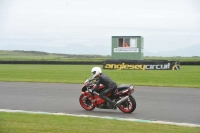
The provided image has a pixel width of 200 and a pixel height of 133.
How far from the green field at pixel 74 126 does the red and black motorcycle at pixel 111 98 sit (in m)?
1.82

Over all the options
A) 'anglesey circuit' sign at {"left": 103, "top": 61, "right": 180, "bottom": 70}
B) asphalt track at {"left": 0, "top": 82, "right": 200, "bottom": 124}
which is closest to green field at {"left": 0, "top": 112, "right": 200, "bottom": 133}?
asphalt track at {"left": 0, "top": 82, "right": 200, "bottom": 124}

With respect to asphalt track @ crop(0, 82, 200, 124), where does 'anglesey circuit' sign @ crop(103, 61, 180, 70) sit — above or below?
above

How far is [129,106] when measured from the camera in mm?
11492

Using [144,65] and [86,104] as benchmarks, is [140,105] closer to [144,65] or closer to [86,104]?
[86,104]

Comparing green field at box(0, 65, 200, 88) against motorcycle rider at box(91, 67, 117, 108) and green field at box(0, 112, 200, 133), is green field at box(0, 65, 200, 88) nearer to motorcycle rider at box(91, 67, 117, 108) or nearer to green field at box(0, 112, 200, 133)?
motorcycle rider at box(91, 67, 117, 108)

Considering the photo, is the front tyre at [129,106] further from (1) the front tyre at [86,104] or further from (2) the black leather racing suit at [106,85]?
(1) the front tyre at [86,104]

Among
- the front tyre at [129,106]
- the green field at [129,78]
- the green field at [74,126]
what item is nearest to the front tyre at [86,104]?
the front tyre at [129,106]

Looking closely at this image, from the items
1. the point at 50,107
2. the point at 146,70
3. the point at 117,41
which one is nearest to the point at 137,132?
the point at 50,107

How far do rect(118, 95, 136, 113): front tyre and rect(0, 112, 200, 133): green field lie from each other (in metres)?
1.81

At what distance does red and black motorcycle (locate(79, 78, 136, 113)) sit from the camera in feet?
37.6

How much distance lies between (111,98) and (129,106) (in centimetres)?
68

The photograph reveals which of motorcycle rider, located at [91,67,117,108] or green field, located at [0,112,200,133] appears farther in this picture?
motorcycle rider, located at [91,67,117,108]

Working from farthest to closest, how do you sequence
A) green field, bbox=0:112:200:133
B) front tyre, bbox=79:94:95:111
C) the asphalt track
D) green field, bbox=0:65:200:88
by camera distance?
1. green field, bbox=0:65:200:88
2. front tyre, bbox=79:94:95:111
3. the asphalt track
4. green field, bbox=0:112:200:133

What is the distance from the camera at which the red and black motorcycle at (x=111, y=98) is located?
37.6 feet
